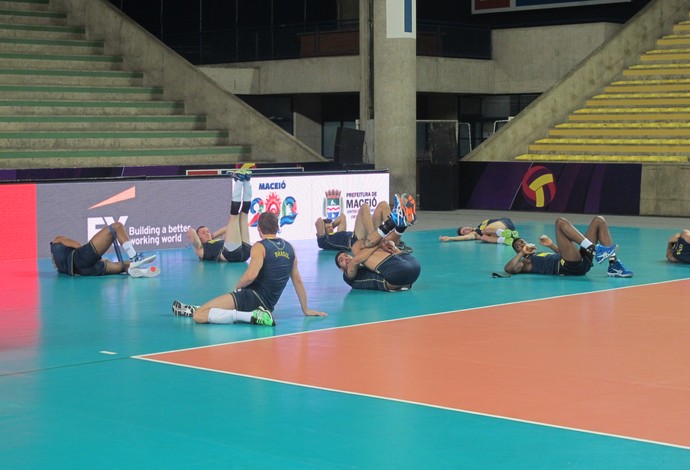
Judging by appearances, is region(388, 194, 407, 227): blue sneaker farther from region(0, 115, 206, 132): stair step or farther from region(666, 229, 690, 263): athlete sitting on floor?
region(0, 115, 206, 132): stair step

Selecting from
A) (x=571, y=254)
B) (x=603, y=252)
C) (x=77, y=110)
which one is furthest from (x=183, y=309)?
(x=77, y=110)

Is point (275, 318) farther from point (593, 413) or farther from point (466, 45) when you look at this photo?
point (466, 45)

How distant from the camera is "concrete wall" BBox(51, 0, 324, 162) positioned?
111ft

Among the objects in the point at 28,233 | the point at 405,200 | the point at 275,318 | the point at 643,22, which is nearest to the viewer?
the point at 275,318

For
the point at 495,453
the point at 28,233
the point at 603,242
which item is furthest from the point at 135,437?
the point at 28,233

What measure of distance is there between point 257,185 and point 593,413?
15.0m

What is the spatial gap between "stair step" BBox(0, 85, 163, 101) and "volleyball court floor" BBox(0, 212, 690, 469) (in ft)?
54.9

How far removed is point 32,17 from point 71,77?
3814 mm

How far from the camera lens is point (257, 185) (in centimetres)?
2316

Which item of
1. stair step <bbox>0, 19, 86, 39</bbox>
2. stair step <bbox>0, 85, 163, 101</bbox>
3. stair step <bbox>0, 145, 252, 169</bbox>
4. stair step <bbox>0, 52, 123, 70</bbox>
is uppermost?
stair step <bbox>0, 19, 86, 39</bbox>

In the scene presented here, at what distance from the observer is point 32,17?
120 feet

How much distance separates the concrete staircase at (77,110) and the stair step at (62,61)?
29mm

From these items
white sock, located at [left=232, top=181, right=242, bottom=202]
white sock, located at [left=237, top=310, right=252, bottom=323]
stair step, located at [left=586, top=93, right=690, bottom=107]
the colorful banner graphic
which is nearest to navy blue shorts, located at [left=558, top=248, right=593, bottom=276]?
white sock, located at [left=232, top=181, right=242, bottom=202]

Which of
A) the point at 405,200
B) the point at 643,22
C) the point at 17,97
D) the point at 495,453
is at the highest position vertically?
the point at 643,22
